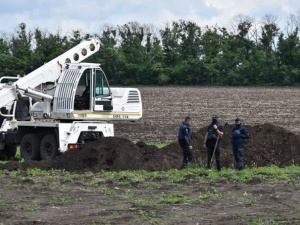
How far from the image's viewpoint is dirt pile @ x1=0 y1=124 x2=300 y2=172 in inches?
990

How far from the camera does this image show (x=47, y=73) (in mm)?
28609

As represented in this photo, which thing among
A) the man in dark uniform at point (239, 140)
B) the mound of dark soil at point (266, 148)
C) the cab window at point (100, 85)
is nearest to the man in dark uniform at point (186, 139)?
the man in dark uniform at point (239, 140)

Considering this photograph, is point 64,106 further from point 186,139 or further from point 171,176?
point 171,176

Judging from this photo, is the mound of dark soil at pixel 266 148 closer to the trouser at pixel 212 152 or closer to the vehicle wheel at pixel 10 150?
the trouser at pixel 212 152

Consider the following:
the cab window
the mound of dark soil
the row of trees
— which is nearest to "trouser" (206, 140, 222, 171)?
the mound of dark soil

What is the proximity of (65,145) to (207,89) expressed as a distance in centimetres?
3491

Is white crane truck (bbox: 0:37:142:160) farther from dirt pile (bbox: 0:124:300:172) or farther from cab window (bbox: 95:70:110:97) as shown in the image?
dirt pile (bbox: 0:124:300:172)

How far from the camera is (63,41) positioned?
Answer: 67500mm

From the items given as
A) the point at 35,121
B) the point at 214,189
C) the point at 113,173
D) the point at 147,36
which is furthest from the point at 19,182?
the point at 147,36

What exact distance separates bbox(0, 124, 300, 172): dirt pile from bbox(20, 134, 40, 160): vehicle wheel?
2600 mm

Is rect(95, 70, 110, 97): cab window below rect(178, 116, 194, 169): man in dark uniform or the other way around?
the other way around

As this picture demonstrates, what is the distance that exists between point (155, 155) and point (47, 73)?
525cm

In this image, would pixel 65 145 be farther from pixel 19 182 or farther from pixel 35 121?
pixel 19 182

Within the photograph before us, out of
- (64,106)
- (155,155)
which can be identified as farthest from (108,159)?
(64,106)
